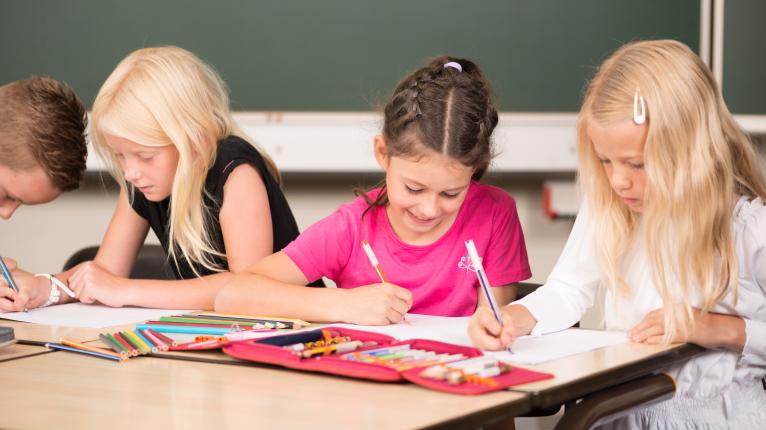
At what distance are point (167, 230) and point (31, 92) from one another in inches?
16.8

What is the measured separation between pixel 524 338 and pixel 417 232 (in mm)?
497

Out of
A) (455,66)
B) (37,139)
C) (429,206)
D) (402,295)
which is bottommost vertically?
(402,295)

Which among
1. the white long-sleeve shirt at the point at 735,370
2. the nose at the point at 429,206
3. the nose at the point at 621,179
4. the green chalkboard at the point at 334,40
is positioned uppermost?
the green chalkboard at the point at 334,40

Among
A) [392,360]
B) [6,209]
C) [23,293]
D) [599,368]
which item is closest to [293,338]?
[392,360]

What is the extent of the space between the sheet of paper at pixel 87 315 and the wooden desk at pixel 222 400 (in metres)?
0.38

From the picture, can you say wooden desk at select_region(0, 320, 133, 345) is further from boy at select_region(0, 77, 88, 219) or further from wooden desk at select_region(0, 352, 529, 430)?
boy at select_region(0, 77, 88, 219)

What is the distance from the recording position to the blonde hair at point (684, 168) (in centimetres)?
148

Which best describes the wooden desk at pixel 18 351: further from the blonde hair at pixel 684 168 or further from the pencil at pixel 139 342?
the blonde hair at pixel 684 168

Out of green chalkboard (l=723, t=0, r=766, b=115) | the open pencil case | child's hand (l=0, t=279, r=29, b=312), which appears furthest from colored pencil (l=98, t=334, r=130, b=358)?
green chalkboard (l=723, t=0, r=766, b=115)

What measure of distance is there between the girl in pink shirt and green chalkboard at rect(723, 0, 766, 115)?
1331 millimetres

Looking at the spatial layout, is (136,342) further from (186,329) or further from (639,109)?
(639,109)

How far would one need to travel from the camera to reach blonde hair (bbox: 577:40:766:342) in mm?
1480

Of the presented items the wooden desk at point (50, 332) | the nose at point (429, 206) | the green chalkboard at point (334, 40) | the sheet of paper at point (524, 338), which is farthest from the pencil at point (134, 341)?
the green chalkboard at point (334, 40)

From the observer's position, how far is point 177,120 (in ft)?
6.64
